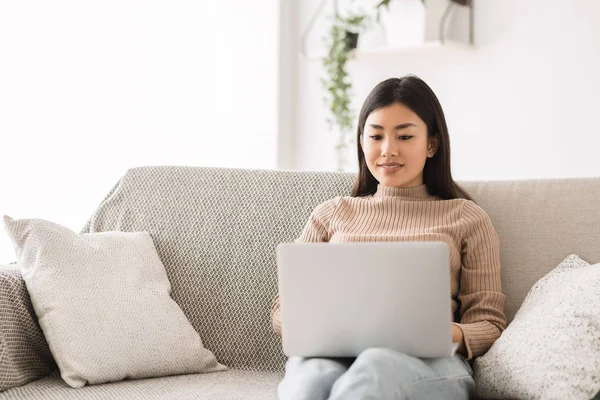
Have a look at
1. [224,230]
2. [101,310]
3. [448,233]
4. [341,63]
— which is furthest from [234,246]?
[341,63]

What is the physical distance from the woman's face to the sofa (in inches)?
5.2

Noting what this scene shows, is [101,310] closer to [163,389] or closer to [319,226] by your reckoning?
[163,389]

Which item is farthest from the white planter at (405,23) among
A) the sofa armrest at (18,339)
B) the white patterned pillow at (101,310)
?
the sofa armrest at (18,339)

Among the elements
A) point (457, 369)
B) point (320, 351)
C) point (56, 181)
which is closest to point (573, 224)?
point (457, 369)

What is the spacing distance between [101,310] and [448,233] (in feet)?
2.46

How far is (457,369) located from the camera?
57.7 inches

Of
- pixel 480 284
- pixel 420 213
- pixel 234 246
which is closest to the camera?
pixel 480 284

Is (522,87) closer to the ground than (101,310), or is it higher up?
higher up

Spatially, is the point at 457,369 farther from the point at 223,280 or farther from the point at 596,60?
the point at 596,60

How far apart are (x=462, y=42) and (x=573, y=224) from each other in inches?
57.7

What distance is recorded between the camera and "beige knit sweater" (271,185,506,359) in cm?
167

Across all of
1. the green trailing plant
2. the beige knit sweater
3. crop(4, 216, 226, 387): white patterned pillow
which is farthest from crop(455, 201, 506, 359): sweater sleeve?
the green trailing plant

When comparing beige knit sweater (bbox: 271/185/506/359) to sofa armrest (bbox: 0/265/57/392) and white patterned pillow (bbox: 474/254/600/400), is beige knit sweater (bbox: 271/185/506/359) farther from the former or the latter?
sofa armrest (bbox: 0/265/57/392)

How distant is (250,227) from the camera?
77.9 inches
